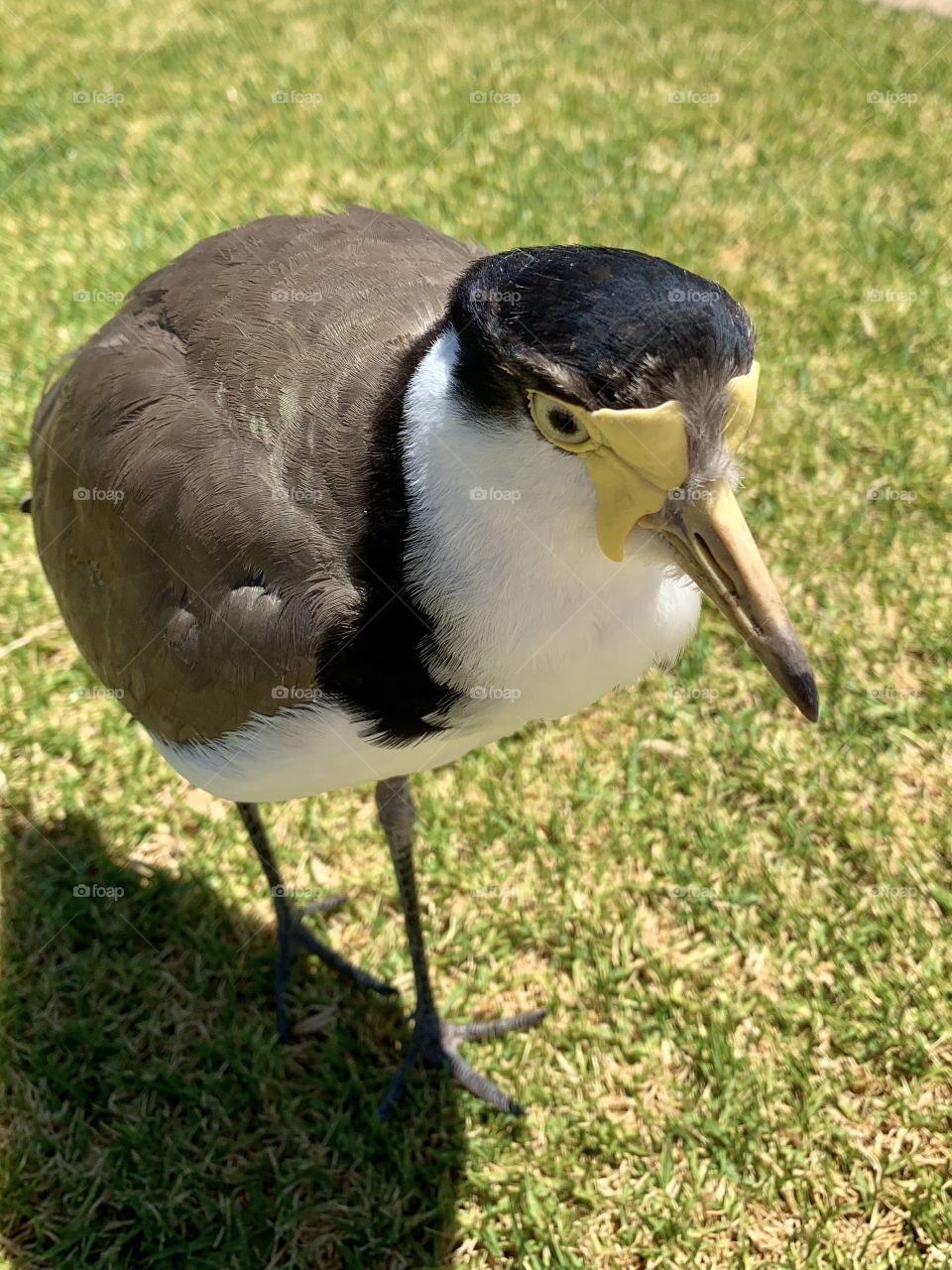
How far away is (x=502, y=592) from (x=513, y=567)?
0.19 ft

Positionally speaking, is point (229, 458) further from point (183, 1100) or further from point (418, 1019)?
point (183, 1100)

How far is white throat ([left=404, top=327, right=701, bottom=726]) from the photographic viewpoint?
6.05ft

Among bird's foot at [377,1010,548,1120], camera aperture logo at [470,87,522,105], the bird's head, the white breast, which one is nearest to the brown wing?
the white breast

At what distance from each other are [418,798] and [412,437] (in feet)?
5.89

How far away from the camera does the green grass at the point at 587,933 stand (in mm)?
2684

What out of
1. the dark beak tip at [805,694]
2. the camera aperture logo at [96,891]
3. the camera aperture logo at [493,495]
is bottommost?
the camera aperture logo at [96,891]

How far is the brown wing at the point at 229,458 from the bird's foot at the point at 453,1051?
118 centimetres

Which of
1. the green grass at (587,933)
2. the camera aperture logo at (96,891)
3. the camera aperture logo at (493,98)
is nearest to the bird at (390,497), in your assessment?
the green grass at (587,933)

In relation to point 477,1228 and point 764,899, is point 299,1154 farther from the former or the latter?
point 764,899

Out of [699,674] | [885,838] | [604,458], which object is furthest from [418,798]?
[604,458]

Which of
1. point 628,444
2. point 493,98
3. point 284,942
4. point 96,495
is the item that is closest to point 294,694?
point 96,495

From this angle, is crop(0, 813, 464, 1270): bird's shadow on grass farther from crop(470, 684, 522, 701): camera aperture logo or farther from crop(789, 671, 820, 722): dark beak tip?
crop(789, 671, 820, 722): dark beak tip

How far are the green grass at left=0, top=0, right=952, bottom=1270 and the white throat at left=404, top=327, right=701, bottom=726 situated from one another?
136 centimetres

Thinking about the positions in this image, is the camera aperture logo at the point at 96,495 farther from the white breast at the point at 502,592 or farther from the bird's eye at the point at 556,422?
the bird's eye at the point at 556,422
